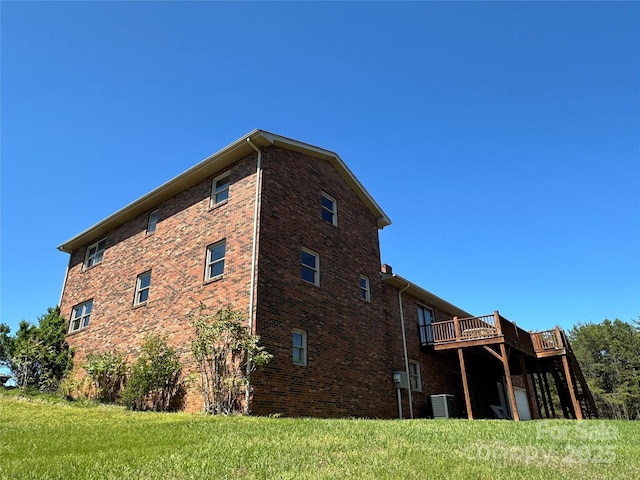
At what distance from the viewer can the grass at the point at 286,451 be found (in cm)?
491

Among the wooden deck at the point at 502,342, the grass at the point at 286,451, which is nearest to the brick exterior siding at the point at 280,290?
the wooden deck at the point at 502,342

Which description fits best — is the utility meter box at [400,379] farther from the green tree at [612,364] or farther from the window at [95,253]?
the green tree at [612,364]

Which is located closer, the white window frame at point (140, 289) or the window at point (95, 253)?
the white window frame at point (140, 289)

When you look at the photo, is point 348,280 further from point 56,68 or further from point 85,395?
point 56,68

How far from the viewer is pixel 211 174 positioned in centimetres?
1510

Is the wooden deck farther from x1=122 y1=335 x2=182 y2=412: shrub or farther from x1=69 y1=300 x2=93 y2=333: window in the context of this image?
x1=69 y1=300 x2=93 y2=333: window

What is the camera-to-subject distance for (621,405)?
48688mm

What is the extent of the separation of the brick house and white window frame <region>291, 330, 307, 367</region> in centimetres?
4

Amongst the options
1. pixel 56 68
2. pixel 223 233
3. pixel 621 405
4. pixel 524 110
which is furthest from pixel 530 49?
pixel 621 405

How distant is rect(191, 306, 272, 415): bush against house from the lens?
10.5 meters

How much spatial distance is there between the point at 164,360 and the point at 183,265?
10.7 feet

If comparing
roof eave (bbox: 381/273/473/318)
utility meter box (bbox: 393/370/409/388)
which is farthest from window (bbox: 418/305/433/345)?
utility meter box (bbox: 393/370/409/388)

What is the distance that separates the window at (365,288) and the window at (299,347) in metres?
4.52

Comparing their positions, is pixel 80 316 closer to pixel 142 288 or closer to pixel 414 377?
pixel 142 288
